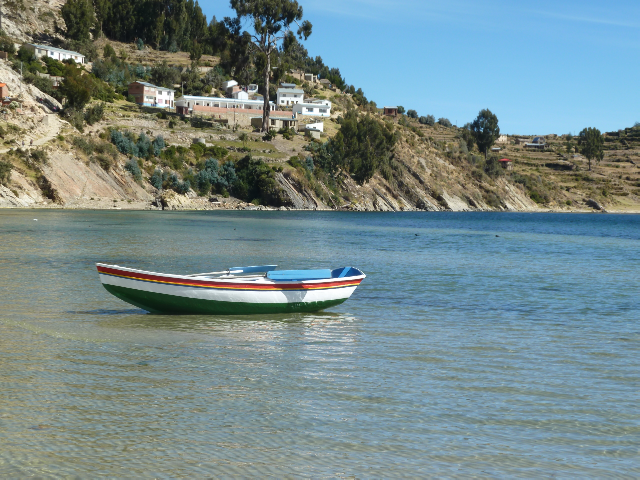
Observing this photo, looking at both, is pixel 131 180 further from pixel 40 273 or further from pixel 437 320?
pixel 437 320

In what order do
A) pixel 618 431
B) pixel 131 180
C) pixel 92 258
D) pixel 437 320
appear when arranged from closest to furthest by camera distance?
pixel 618 431 → pixel 437 320 → pixel 92 258 → pixel 131 180

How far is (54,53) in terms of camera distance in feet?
428

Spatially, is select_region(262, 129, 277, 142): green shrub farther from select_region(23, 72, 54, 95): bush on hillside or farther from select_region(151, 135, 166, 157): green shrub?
select_region(23, 72, 54, 95): bush on hillside

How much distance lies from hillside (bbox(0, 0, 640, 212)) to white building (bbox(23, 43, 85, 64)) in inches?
829

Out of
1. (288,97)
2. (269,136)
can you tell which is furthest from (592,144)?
(269,136)

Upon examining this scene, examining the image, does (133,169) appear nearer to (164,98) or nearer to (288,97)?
(164,98)

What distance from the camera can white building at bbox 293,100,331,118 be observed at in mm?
147675

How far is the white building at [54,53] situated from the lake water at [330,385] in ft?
372

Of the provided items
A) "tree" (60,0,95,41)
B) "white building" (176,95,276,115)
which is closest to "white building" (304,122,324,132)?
"white building" (176,95,276,115)

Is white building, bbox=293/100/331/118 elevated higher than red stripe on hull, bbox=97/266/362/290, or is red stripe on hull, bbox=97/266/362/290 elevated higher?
white building, bbox=293/100/331/118

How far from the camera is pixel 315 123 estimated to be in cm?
13788

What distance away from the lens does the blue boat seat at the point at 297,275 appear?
20000 mm

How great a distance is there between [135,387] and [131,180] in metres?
83.2

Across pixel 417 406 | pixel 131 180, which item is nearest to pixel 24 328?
pixel 417 406
